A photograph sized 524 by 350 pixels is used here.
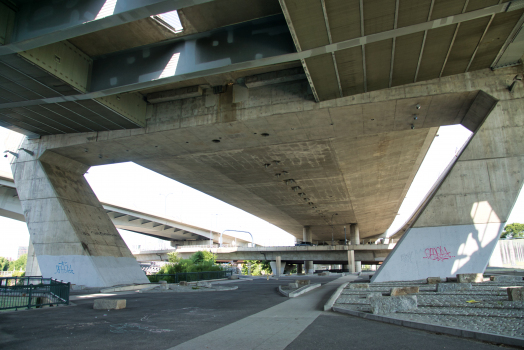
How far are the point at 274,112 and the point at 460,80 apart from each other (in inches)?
363

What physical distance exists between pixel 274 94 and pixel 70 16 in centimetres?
996

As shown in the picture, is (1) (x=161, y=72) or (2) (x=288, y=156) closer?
(1) (x=161, y=72)

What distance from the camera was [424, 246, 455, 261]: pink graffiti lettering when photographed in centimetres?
1664

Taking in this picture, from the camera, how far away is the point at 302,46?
13.0 metres

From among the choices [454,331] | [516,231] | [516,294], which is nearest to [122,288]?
[454,331]

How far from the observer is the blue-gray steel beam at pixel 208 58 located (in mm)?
12266

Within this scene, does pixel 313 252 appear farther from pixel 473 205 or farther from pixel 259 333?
pixel 259 333

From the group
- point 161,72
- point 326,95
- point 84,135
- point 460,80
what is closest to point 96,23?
point 161,72

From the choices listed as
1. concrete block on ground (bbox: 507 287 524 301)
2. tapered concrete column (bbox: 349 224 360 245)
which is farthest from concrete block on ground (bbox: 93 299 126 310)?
tapered concrete column (bbox: 349 224 360 245)

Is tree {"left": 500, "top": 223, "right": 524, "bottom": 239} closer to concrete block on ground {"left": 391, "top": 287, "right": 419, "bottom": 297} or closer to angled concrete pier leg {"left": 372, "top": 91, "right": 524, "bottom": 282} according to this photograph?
angled concrete pier leg {"left": 372, "top": 91, "right": 524, "bottom": 282}

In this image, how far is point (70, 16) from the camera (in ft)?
38.2

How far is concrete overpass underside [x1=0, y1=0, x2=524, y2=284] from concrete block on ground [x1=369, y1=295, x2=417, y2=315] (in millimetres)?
9260

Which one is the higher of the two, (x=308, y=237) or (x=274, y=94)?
(x=274, y=94)

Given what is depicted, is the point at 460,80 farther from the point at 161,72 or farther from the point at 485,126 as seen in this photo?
the point at 161,72
